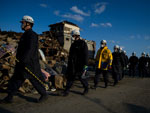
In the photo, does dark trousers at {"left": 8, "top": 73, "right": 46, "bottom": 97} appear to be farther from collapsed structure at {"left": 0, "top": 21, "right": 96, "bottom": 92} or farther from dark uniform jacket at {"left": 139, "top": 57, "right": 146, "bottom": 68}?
dark uniform jacket at {"left": 139, "top": 57, "right": 146, "bottom": 68}

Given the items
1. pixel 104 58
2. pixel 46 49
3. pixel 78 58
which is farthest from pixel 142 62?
pixel 46 49

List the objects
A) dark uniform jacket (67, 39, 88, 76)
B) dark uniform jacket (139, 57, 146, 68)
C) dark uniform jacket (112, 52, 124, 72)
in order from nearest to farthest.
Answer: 1. dark uniform jacket (67, 39, 88, 76)
2. dark uniform jacket (112, 52, 124, 72)
3. dark uniform jacket (139, 57, 146, 68)

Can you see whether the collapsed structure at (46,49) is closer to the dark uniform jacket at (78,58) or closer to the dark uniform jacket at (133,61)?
the dark uniform jacket at (78,58)

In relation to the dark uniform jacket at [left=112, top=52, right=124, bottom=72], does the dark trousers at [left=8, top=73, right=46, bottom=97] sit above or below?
below

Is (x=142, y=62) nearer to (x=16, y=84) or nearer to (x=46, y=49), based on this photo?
(x=46, y=49)

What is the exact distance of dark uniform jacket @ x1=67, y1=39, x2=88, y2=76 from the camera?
4273 millimetres

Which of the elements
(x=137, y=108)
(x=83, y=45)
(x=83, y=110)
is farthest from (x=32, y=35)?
(x=137, y=108)

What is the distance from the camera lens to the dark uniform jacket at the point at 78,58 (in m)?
4.27

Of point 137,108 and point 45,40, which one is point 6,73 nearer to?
point 137,108

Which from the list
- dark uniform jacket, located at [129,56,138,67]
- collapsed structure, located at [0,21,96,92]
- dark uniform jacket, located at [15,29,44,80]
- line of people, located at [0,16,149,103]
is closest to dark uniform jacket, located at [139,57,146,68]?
dark uniform jacket, located at [129,56,138,67]

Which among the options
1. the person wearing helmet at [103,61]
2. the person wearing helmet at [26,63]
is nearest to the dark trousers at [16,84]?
the person wearing helmet at [26,63]

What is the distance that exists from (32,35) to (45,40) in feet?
47.4

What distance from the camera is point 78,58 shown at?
437 cm

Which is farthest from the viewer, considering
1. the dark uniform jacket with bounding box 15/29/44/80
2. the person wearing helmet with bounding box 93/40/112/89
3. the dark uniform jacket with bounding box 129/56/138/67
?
the dark uniform jacket with bounding box 129/56/138/67
